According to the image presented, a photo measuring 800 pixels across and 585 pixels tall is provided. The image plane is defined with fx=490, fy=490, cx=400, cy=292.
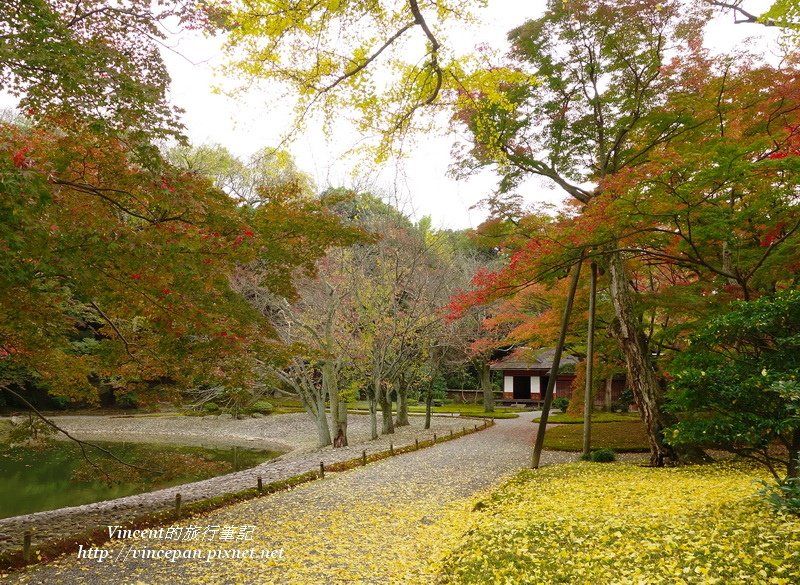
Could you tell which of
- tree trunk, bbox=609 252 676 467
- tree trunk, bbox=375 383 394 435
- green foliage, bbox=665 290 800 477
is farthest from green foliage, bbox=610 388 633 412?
green foliage, bbox=665 290 800 477

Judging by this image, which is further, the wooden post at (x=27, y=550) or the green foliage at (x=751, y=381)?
the wooden post at (x=27, y=550)

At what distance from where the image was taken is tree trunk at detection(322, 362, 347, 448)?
632 inches

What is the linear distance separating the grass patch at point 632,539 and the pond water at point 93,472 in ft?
15.3

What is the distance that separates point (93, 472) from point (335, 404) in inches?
369

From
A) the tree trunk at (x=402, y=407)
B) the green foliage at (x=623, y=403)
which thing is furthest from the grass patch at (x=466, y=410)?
the green foliage at (x=623, y=403)

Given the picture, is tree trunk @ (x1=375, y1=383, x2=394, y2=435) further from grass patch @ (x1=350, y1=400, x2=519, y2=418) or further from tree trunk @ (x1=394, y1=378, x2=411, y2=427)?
grass patch @ (x1=350, y1=400, x2=519, y2=418)

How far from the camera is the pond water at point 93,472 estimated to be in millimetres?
7477

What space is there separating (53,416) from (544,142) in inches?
1100

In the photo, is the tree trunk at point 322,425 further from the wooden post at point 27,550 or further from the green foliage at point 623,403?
the green foliage at point 623,403

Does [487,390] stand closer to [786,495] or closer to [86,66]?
[786,495]

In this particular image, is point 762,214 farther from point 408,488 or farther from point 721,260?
point 408,488

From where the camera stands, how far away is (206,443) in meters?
21.1

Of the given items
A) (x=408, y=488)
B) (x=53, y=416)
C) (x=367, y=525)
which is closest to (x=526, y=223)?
(x=408, y=488)

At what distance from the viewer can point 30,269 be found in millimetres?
4312
